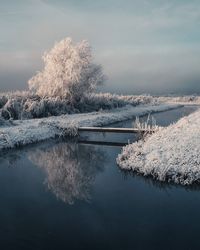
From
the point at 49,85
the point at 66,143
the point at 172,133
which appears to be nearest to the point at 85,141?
the point at 66,143

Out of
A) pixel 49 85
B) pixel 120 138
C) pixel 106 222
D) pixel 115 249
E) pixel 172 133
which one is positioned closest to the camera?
pixel 115 249

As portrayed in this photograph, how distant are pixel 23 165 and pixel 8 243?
10633 millimetres

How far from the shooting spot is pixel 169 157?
18094mm

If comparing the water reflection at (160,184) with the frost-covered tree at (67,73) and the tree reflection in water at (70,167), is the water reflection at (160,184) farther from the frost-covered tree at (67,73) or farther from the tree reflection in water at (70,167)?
the frost-covered tree at (67,73)

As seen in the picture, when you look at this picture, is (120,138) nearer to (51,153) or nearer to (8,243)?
(51,153)

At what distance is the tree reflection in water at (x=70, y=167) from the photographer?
630 inches

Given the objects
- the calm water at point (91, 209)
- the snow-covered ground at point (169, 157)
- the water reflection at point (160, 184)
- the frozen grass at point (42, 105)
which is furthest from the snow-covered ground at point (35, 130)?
the water reflection at point (160, 184)

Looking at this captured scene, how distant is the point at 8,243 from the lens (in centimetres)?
1076

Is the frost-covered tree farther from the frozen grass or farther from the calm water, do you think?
the calm water

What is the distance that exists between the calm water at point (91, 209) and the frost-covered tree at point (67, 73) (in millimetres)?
29936

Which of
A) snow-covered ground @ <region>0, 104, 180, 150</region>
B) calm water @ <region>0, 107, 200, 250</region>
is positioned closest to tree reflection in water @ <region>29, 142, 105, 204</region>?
calm water @ <region>0, 107, 200, 250</region>

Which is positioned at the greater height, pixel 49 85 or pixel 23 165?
pixel 49 85

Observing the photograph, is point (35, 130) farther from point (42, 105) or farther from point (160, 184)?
point (160, 184)

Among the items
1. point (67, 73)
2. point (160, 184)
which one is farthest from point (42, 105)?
point (160, 184)
